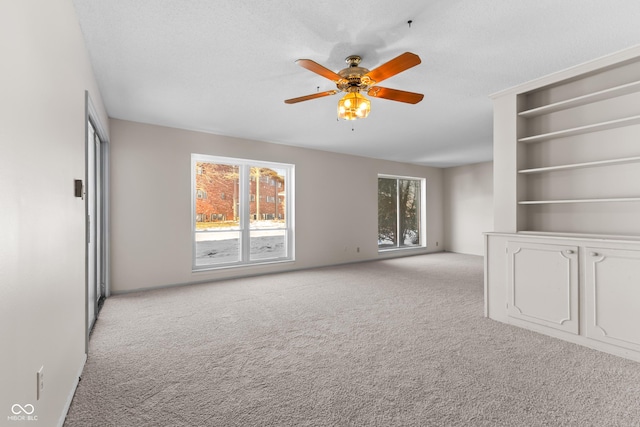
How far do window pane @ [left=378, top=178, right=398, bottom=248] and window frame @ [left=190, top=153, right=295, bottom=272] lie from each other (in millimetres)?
2639

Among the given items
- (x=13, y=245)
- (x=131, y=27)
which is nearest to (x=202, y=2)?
(x=131, y=27)

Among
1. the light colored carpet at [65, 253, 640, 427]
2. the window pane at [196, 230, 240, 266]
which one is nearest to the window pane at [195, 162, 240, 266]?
the window pane at [196, 230, 240, 266]

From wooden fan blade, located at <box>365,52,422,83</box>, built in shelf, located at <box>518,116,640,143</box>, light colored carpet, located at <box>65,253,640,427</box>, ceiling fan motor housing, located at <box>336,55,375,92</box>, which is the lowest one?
light colored carpet, located at <box>65,253,640,427</box>

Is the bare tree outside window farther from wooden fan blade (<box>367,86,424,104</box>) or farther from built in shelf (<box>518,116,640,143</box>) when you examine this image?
wooden fan blade (<box>367,86,424,104</box>)

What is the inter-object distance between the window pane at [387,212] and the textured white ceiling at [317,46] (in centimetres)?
373

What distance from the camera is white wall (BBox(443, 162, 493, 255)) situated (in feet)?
25.3

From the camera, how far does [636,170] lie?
2.56 m

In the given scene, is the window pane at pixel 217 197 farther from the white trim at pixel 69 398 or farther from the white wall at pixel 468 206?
the white wall at pixel 468 206

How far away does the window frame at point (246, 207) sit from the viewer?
4.97m

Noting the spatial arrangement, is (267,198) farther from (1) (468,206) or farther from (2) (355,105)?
(1) (468,206)

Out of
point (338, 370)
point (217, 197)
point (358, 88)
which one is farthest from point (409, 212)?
point (338, 370)

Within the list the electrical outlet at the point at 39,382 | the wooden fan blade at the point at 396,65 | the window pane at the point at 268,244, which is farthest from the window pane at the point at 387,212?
the electrical outlet at the point at 39,382

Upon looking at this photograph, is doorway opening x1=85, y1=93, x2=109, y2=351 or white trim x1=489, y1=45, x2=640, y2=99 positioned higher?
white trim x1=489, y1=45, x2=640, y2=99

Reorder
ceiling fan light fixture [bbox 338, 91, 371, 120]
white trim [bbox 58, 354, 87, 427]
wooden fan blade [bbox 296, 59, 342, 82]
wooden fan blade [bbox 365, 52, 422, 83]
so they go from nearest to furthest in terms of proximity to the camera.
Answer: white trim [bbox 58, 354, 87, 427] < wooden fan blade [bbox 365, 52, 422, 83] < wooden fan blade [bbox 296, 59, 342, 82] < ceiling fan light fixture [bbox 338, 91, 371, 120]
